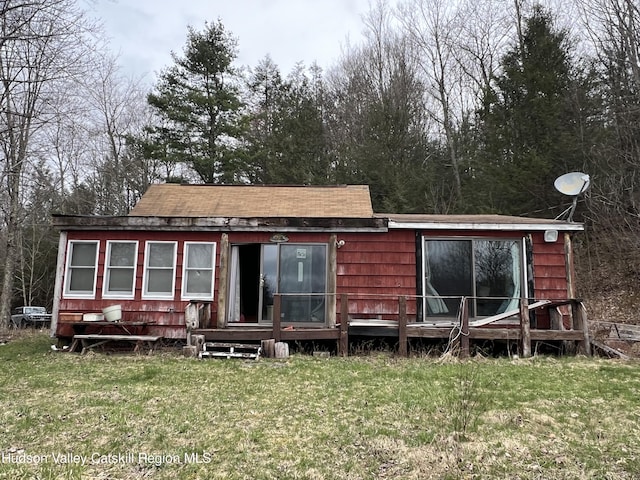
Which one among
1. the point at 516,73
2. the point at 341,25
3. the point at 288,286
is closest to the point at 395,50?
the point at 341,25

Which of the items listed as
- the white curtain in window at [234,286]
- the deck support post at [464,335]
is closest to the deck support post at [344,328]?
the deck support post at [464,335]

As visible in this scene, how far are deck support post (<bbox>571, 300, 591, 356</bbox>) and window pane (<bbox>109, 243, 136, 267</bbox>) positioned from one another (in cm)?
823

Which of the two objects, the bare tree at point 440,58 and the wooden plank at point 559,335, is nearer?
the wooden plank at point 559,335

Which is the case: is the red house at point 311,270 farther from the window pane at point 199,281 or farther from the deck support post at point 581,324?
the deck support post at point 581,324

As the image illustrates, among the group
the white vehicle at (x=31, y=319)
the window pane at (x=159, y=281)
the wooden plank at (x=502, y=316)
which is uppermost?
the window pane at (x=159, y=281)

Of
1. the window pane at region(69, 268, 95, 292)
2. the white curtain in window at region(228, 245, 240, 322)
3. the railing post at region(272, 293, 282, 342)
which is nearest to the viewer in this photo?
the railing post at region(272, 293, 282, 342)

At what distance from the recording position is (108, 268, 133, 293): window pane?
8797 mm

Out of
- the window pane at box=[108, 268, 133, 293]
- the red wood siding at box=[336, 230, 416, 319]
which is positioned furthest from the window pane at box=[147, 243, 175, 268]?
the red wood siding at box=[336, 230, 416, 319]

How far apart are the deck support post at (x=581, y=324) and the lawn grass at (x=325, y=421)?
575mm

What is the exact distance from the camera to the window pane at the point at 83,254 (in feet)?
29.0

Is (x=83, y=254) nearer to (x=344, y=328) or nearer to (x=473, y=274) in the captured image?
(x=344, y=328)

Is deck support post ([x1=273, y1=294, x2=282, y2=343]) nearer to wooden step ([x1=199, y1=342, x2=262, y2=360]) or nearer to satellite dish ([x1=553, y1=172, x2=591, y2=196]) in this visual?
wooden step ([x1=199, y1=342, x2=262, y2=360])

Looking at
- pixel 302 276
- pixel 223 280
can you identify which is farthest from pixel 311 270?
pixel 223 280

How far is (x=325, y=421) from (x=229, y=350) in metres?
3.84
